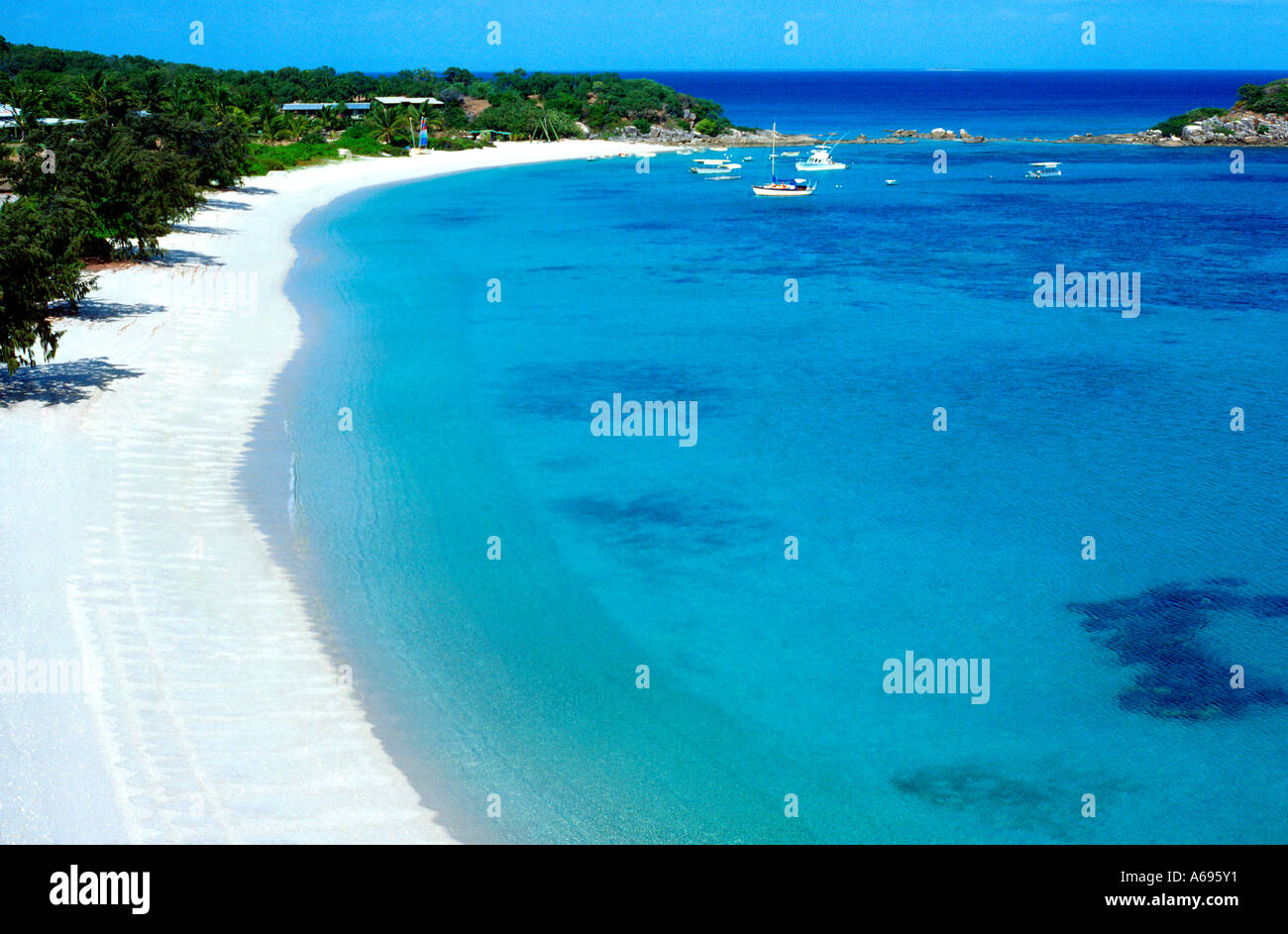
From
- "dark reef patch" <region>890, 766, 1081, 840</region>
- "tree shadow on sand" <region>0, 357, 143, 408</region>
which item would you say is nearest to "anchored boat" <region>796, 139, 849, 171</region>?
"tree shadow on sand" <region>0, 357, 143, 408</region>

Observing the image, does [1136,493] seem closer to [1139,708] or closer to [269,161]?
[1139,708]

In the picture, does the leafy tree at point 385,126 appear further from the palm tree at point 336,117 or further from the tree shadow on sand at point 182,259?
the tree shadow on sand at point 182,259

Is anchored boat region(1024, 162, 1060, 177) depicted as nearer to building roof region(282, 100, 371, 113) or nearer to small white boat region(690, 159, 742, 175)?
small white boat region(690, 159, 742, 175)

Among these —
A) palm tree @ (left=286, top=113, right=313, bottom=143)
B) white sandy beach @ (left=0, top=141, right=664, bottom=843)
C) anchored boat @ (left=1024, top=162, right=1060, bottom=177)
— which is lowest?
white sandy beach @ (left=0, top=141, right=664, bottom=843)

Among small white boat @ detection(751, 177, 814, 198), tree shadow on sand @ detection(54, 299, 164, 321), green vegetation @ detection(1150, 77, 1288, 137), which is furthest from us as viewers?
green vegetation @ detection(1150, 77, 1288, 137)

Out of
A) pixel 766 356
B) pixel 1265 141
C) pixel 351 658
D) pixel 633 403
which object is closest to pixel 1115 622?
pixel 351 658

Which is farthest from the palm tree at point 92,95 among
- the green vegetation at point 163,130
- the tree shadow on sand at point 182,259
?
the tree shadow on sand at point 182,259

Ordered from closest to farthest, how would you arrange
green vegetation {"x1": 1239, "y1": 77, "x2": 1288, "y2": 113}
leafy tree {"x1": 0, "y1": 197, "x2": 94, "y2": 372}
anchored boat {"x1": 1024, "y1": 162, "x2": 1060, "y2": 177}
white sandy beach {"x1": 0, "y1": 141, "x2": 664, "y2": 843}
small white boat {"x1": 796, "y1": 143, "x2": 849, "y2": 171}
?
white sandy beach {"x1": 0, "y1": 141, "x2": 664, "y2": 843} → leafy tree {"x1": 0, "y1": 197, "x2": 94, "y2": 372} → anchored boat {"x1": 1024, "y1": 162, "x2": 1060, "y2": 177} → small white boat {"x1": 796, "y1": 143, "x2": 849, "y2": 171} → green vegetation {"x1": 1239, "y1": 77, "x2": 1288, "y2": 113}

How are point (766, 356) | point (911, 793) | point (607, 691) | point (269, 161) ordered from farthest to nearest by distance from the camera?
point (269, 161), point (766, 356), point (607, 691), point (911, 793)
